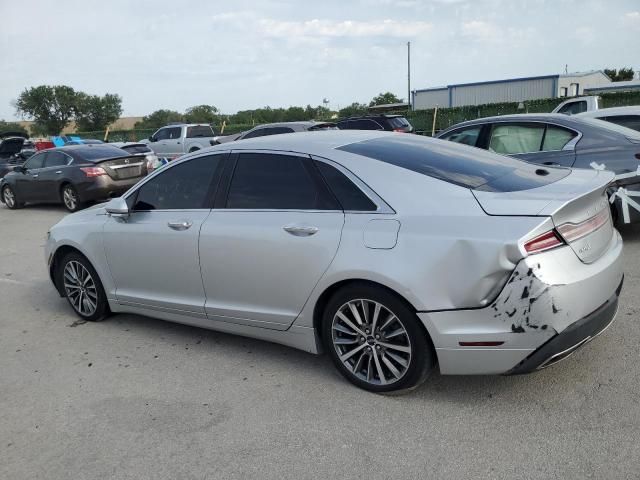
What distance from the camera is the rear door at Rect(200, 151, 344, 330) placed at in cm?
367

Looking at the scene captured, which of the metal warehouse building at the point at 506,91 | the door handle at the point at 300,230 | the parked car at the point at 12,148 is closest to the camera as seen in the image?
the door handle at the point at 300,230

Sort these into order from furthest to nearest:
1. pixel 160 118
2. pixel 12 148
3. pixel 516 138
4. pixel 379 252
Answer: pixel 160 118 → pixel 12 148 → pixel 516 138 → pixel 379 252

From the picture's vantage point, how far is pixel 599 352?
3.89 meters

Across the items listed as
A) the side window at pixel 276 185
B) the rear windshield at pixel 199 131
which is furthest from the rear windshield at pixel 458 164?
the rear windshield at pixel 199 131

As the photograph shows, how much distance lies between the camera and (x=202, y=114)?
212ft

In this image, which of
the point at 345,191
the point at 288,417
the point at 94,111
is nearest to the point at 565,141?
the point at 345,191

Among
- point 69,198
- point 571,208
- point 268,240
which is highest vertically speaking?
point 571,208

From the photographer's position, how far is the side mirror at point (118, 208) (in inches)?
189

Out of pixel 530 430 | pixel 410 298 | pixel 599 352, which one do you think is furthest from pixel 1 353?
pixel 599 352

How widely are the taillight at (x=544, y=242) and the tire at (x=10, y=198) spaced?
46.5ft

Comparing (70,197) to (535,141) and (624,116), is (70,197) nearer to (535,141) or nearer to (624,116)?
(535,141)

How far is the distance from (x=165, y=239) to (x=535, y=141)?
4.85 metres

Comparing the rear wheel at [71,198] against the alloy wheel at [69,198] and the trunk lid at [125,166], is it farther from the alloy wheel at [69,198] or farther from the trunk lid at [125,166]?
the trunk lid at [125,166]

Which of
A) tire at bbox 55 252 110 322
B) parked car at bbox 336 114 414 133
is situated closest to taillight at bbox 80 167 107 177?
tire at bbox 55 252 110 322
